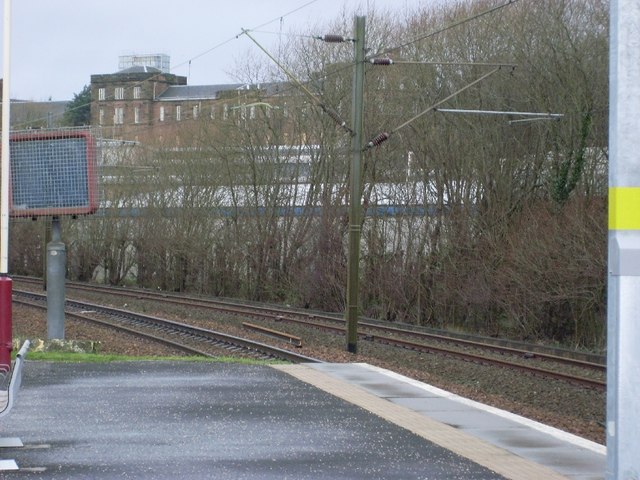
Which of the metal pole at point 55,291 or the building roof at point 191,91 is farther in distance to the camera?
the building roof at point 191,91

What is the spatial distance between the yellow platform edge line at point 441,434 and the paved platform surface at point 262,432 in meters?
0.01

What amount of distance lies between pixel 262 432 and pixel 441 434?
1.77 meters

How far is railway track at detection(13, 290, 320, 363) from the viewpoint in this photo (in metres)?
21.5

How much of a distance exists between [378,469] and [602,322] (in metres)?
A: 19.9

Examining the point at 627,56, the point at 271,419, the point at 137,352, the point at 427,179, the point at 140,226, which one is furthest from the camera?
the point at 140,226

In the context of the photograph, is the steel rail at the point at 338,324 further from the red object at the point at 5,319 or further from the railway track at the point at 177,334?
the red object at the point at 5,319

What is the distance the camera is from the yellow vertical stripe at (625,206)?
5688 mm

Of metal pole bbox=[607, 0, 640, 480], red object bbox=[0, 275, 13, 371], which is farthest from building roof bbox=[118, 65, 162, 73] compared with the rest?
metal pole bbox=[607, 0, 640, 480]

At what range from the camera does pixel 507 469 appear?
29.2ft

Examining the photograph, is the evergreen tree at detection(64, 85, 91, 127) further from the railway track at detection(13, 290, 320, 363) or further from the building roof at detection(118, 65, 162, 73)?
the railway track at detection(13, 290, 320, 363)

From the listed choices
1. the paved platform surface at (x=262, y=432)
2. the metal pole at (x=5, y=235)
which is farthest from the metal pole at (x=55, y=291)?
the metal pole at (x=5, y=235)

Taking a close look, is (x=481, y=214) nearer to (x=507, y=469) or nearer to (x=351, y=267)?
(x=351, y=267)

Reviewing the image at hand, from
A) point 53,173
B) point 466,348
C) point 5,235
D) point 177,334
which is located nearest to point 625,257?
point 5,235

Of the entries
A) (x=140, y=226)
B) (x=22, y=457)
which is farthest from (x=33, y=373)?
(x=140, y=226)
